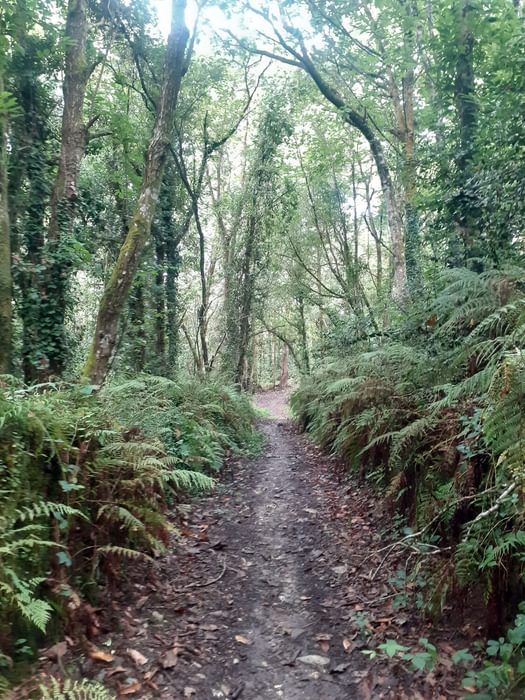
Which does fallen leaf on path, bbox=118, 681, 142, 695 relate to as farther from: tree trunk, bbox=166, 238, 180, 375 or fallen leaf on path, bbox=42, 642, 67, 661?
tree trunk, bbox=166, 238, 180, 375

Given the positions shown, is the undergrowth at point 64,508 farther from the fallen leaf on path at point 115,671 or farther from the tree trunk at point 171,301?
the tree trunk at point 171,301

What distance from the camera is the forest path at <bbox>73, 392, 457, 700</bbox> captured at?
3.01 meters

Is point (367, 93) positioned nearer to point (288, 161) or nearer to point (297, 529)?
point (288, 161)

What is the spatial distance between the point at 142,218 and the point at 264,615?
592cm

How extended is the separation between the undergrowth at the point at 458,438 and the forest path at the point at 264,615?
57cm

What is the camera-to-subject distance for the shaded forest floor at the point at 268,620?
9.80 ft

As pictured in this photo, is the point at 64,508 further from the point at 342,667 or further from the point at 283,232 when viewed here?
the point at 283,232

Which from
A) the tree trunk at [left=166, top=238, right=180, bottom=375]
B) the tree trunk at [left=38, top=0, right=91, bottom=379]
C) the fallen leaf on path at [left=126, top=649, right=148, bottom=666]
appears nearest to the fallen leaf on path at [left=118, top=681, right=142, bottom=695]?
the fallen leaf on path at [left=126, top=649, right=148, bottom=666]

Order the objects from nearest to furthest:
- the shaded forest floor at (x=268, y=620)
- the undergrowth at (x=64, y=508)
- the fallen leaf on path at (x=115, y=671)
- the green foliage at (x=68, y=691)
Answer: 1. the green foliage at (x=68, y=691)
2. the undergrowth at (x=64, y=508)
3. the fallen leaf on path at (x=115, y=671)
4. the shaded forest floor at (x=268, y=620)

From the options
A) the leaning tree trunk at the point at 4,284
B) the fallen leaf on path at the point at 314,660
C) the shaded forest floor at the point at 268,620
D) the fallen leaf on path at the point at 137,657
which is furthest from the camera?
the leaning tree trunk at the point at 4,284

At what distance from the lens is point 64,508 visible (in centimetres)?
309

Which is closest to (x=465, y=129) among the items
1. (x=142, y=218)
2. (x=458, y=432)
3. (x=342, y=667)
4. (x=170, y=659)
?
(x=142, y=218)

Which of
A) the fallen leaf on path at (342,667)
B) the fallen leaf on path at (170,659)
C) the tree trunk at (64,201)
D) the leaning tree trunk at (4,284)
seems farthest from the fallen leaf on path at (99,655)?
the tree trunk at (64,201)

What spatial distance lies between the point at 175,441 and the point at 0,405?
438 cm
